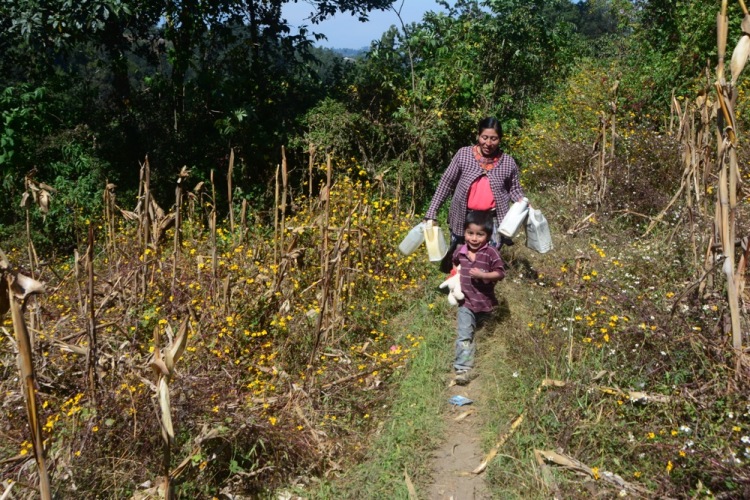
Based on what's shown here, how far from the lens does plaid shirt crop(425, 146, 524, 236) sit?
5.06 metres

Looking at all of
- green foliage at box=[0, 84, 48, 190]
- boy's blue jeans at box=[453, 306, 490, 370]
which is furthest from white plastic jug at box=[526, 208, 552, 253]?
green foliage at box=[0, 84, 48, 190]

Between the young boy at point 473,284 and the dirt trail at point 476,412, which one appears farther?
the young boy at point 473,284

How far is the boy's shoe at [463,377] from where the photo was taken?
13.6 ft

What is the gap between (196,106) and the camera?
796cm

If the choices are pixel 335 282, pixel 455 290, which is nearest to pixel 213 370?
pixel 335 282

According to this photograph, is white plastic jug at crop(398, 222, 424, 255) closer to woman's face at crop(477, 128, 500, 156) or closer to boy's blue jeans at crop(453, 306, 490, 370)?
woman's face at crop(477, 128, 500, 156)

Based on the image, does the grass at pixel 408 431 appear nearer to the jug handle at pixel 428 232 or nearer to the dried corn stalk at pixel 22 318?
the jug handle at pixel 428 232

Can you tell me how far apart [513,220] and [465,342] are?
115 centimetres

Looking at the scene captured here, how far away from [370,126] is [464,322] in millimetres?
→ 4340

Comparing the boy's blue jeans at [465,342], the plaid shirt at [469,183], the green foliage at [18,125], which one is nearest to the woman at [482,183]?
the plaid shirt at [469,183]

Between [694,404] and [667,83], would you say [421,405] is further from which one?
[667,83]

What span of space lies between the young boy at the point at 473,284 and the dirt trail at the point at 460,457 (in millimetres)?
240

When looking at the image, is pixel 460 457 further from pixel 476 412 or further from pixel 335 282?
pixel 335 282

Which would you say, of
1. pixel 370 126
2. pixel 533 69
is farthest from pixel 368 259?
pixel 533 69
